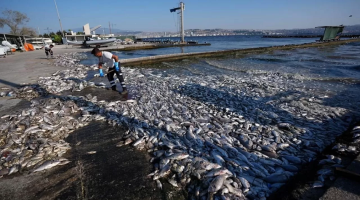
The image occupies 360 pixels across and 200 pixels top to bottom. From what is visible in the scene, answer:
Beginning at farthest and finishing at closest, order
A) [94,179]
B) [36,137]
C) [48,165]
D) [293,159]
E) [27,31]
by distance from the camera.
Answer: [27,31]
[36,137]
[293,159]
[48,165]
[94,179]

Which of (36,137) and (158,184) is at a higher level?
(36,137)

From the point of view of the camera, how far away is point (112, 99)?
7117 millimetres

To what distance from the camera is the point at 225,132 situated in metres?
4.50

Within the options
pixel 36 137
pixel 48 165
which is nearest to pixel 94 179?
pixel 48 165

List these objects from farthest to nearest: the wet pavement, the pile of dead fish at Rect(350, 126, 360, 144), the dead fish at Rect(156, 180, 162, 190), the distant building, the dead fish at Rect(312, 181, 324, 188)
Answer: the distant building
the pile of dead fish at Rect(350, 126, 360, 144)
the dead fish at Rect(156, 180, 162, 190)
the wet pavement
the dead fish at Rect(312, 181, 324, 188)

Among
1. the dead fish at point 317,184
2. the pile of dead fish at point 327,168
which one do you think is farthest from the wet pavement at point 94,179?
the pile of dead fish at point 327,168

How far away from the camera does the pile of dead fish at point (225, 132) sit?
3.01 m

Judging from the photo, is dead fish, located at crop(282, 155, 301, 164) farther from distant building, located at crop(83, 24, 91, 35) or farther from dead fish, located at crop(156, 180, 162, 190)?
distant building, located at crop(83, 24, 91, 35)

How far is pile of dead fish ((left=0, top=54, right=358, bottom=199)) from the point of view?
3.01 metres

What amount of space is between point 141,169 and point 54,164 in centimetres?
170

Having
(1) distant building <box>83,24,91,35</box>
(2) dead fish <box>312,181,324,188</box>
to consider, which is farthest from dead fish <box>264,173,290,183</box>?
(1) distant building <box>83,24,91,35</box>

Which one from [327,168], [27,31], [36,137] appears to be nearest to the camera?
[327,168]

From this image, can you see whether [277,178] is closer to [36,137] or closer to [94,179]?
[94,179]

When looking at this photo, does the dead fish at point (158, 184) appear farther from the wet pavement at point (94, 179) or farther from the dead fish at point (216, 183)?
the dead fish at point (216, 183)
